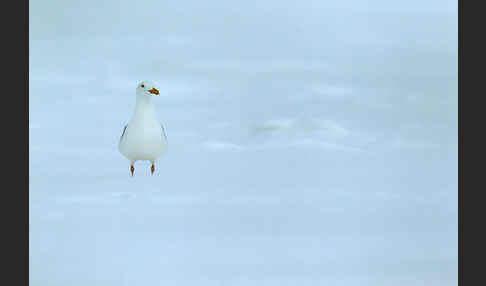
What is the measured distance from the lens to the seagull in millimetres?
15984

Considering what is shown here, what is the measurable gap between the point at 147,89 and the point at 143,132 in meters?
0.34

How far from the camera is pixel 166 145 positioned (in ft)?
52.8

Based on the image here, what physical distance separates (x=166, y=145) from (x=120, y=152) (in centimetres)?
37

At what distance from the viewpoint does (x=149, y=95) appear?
15969mm

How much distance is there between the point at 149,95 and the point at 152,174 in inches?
25.5

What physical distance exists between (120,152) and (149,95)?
0.52 metres

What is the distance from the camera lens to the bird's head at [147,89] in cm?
1594

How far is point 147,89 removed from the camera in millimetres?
15945

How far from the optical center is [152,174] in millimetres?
16156

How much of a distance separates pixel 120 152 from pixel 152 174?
31 centimetres

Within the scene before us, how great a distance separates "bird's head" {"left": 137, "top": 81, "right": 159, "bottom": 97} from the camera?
1594cm

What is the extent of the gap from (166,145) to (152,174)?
264 mm

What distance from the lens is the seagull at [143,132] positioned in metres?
16.0

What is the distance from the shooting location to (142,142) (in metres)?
16.0
